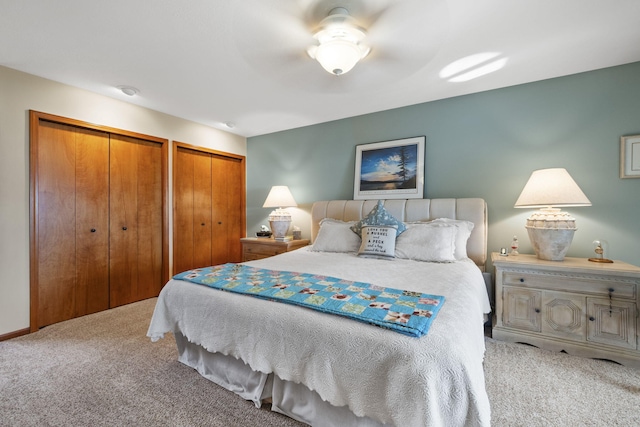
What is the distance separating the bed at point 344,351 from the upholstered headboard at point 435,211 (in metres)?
0.53

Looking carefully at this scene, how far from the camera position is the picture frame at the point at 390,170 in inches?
122

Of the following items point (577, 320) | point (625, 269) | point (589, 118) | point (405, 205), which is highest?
point (589, 118)

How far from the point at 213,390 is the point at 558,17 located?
3.24 meters

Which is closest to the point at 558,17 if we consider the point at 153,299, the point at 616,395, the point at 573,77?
the point at 573,77

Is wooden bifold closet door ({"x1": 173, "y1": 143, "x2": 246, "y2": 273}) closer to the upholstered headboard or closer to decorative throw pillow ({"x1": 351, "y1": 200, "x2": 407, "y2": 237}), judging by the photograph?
the upholstered headboard

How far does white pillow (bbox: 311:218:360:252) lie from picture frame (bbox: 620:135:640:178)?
7.65 feet

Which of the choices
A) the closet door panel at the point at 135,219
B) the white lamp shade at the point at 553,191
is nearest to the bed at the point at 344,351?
the white lamp shade at the point at 553,191

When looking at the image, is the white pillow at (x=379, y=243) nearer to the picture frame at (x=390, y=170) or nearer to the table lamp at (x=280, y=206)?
the picture frame at (x=390, y=170)

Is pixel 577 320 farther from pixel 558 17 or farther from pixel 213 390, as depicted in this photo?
pixel 213 390

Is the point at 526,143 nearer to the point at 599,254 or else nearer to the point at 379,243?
the point at 599,254

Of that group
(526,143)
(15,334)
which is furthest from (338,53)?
(15,334)

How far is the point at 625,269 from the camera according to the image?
1.94m

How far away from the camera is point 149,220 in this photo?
135 inches

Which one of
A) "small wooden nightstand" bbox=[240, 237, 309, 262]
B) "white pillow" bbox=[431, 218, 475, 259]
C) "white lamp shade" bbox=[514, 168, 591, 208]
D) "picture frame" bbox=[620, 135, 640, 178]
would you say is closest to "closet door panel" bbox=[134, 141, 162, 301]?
"small wooden nightstand" bbox=[240, 237, 309, 262]
